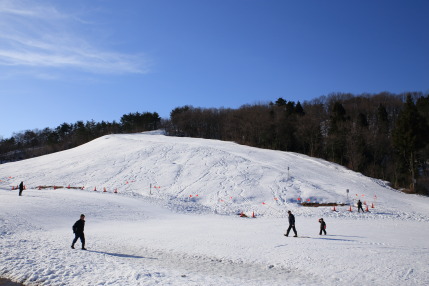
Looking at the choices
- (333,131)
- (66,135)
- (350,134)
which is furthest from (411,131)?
(66,135)

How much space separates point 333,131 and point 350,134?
5002mm

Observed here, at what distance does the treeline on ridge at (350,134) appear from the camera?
46312 millimetres

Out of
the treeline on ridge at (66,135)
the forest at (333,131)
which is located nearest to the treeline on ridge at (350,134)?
the forest at (333,131)

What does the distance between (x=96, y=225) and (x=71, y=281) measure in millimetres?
14241

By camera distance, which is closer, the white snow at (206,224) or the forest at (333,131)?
the white snow at (206,224)

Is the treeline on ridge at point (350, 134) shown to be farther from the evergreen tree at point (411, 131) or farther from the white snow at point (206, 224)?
the white snow at point (206, 224)

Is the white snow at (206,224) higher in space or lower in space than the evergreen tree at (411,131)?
lower

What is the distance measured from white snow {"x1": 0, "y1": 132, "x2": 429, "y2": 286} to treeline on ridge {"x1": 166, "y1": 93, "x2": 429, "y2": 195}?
936 cm

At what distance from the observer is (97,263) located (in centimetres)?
1226

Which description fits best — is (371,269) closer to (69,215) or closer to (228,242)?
(228,242)

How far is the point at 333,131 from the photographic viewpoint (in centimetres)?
6500

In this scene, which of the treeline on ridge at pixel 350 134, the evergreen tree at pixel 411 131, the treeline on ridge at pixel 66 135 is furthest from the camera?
the treeline on ridge at pixel 66 135

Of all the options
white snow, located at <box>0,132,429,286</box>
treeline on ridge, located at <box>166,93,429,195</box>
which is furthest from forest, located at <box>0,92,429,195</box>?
white snow, located at <box>0,132,429,286</box>

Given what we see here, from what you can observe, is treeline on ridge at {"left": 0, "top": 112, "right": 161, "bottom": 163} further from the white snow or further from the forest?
the white snow
